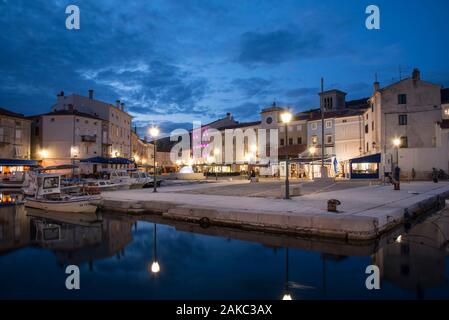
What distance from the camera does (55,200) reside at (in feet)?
64.6

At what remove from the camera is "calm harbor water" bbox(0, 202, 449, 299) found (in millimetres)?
7059

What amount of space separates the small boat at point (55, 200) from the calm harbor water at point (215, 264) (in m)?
4.64

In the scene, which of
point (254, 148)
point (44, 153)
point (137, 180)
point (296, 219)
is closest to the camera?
point (296, 219)

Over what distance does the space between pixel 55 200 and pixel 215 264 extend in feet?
49.1

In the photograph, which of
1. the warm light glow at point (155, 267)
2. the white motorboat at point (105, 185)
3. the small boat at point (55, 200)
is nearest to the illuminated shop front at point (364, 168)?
the white motorboat at point (105, 185)

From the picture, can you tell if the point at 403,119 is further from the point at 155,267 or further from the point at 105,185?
the point at 155,267

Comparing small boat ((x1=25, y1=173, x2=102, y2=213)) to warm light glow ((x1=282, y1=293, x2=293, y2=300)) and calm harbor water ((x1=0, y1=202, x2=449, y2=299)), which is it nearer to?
calm harbor water ((x1=0, y1=202, x2=449, y2=299))

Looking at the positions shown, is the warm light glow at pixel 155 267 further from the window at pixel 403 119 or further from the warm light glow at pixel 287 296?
the window at pixel 403 119

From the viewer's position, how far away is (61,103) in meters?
55.8

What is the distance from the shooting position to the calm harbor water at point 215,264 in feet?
23.2

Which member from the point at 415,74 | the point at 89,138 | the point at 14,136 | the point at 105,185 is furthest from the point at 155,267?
the point at 14,136

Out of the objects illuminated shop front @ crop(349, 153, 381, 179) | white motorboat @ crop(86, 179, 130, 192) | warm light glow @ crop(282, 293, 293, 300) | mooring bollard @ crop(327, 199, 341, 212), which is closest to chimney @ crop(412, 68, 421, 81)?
illuminated shop front @ crop(349, 153, 381, 179)
